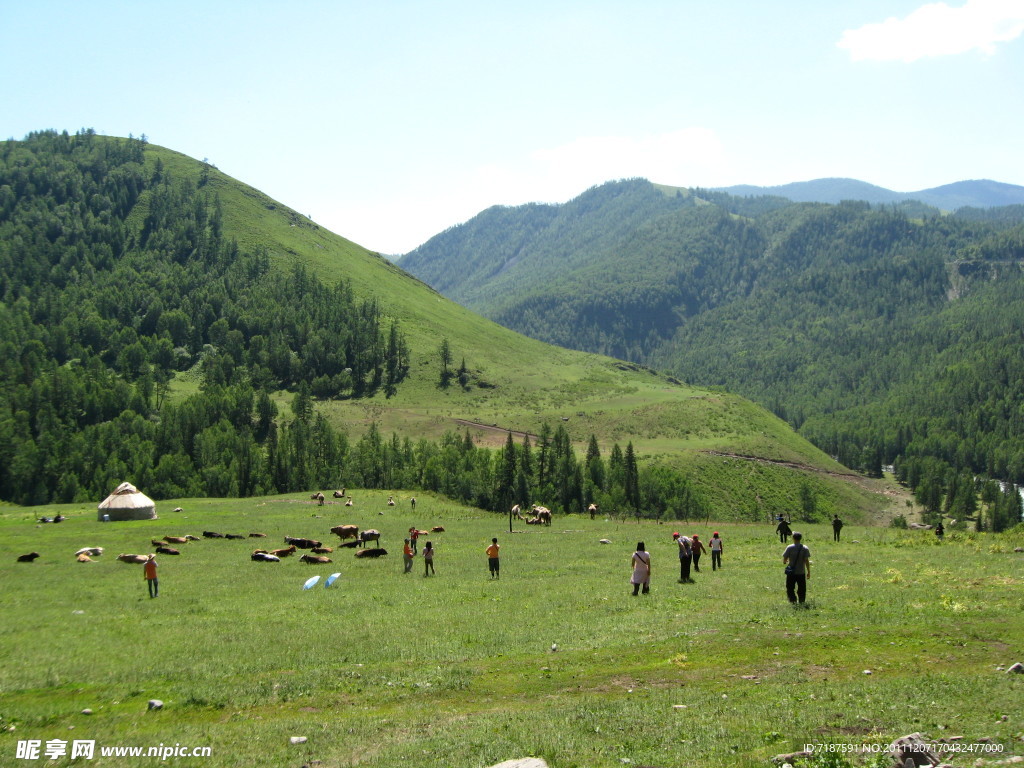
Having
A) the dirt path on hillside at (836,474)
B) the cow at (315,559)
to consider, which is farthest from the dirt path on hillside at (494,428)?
the cow at (315,559)

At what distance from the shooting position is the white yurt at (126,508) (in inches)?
2815

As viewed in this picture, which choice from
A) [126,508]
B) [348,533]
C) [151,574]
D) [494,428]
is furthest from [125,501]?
[494,428]

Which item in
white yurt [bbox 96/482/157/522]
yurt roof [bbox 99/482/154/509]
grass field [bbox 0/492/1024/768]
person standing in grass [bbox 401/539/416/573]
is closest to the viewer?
grass field [bbox 0/492/1024/768]

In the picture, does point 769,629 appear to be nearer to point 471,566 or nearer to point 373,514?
point 471,566

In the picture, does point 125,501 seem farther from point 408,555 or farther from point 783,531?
point 783,531

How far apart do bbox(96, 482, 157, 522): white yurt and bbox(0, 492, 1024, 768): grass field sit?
31.8 m

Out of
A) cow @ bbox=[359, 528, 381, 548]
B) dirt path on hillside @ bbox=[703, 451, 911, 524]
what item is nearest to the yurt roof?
cow @ bbox=[359, 528, 381, 548]

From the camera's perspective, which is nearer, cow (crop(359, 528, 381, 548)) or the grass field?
the grass field

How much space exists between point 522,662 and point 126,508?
6276 centimetres

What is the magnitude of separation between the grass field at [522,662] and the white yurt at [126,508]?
31755mm

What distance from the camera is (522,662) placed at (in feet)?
70.1

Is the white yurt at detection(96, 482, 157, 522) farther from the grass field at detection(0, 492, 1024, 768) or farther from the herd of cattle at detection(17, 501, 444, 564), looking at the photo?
the grass field at detection(0, 492, 1024, 768)

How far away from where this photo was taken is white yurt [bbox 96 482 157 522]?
2815 inches

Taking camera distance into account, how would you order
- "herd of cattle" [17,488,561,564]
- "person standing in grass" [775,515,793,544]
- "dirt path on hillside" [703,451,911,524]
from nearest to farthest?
"herd of cattle" [17,488,561,564] → "person standing in grass" [775,515,793,544] → "dirt path on hillside" [703,451,911,524]
